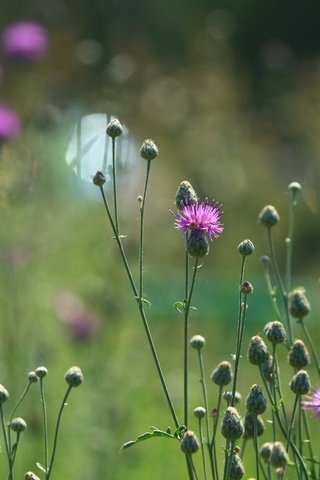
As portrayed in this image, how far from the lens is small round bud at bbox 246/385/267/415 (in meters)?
1.15

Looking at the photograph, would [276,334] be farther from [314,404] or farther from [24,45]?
[24,45]

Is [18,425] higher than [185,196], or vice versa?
[185,196]

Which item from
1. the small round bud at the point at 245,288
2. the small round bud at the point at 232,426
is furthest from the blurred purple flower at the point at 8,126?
the small round bud at the point at 232,426

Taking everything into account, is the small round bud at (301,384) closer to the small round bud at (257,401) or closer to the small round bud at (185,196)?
the small round bud at (257,401)

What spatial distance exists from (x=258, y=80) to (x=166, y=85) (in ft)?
10.7

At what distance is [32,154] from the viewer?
2.73 metres

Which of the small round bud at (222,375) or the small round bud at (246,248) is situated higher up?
the small round bud at (246,248)

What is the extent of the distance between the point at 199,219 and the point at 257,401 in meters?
0.23

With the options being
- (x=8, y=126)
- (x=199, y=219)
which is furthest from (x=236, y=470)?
(x=8, y=126)

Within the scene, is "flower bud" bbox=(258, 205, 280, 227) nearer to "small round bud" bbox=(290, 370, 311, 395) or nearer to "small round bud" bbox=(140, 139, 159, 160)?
"small round bud" bbox=(140, 139, 159, 160)

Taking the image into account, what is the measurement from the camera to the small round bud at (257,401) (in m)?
1.15

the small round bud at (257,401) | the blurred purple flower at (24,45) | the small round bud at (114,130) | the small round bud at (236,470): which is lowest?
the small round bud at (236,470)

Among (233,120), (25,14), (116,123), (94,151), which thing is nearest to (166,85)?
(233,120)

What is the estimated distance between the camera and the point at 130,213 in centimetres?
528
